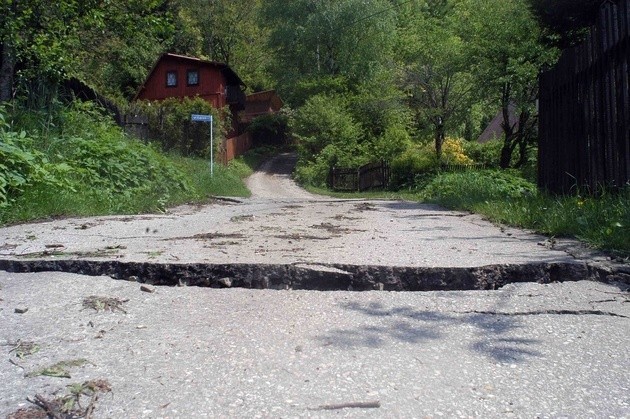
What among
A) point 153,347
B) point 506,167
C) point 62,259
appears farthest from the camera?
point 506,167

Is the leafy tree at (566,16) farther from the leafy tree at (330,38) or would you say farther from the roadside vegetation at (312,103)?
the leafy tree at (330,38)

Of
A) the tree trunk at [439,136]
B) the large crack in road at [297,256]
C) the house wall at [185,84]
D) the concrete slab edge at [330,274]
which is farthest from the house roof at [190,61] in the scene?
the concrete slab edge at [330,274]

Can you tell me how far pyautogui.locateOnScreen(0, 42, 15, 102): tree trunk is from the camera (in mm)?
12252

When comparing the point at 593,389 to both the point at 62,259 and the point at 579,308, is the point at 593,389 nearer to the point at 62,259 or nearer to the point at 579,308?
the point at 579,308

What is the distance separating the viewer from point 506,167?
24.2 meters

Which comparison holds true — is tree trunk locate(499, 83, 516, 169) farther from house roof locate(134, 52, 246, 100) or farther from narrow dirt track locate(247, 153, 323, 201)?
house roof locate(134, 52, 246, 100)

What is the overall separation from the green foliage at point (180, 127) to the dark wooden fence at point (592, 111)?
21.8 metres

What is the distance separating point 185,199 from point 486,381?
12142 millimetres

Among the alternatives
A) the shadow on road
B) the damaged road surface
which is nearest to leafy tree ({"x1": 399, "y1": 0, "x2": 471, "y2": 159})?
the damaged road surface

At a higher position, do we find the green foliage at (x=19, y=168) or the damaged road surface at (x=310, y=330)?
the green foliage at (x=19, y=168)

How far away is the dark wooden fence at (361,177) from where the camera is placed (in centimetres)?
3140

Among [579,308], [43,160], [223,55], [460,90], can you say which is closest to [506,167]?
[460,90]

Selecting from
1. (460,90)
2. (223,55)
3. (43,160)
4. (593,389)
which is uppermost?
(223,55)

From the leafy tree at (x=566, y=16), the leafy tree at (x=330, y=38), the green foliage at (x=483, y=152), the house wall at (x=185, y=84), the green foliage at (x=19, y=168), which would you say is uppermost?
the leafy tree at (x=330, y=38)
